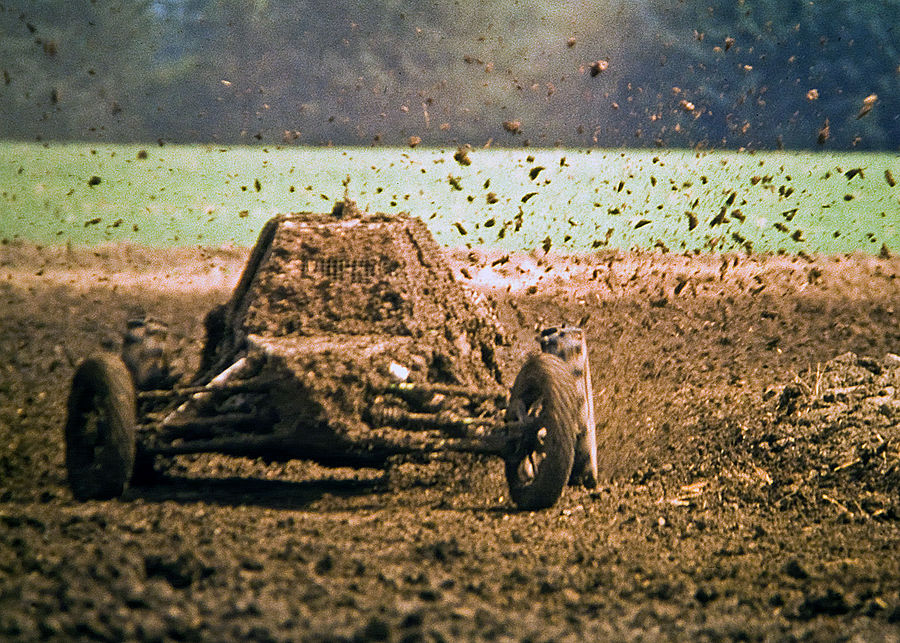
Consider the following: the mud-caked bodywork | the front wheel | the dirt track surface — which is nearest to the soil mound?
the dirt track surface

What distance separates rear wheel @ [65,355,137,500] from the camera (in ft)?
19.4

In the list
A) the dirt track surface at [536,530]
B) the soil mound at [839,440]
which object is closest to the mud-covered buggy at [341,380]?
the dirt track surface at [536,530]

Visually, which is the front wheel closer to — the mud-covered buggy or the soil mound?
the mud-covered buggy

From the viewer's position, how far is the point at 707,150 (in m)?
10.8

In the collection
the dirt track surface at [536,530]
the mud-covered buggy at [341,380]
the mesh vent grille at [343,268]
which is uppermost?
the mesh vent grille at [343,268]

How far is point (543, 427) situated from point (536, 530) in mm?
626

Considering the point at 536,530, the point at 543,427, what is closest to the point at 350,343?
the point at 543,427

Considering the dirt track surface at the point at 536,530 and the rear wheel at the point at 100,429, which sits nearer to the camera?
the dirt track surface at the point at 536,530

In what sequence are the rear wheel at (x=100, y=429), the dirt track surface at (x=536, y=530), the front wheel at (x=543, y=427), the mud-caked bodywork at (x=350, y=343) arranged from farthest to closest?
the rear wheel at (x=100, y=429) → the front wheel at (x=543, y=427) → the mud-caked bodywork at (x=350, y=343) → the dirt track surface at (x=536, y=530)

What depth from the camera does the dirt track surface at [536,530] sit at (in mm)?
3732

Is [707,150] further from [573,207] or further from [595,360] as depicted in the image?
[573,207]

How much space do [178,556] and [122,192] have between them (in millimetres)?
11550

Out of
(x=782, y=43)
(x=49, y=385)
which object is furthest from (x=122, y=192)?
(x=782, y=43)

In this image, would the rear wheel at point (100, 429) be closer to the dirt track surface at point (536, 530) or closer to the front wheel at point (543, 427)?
the dirt track surface at point (536, 530)
